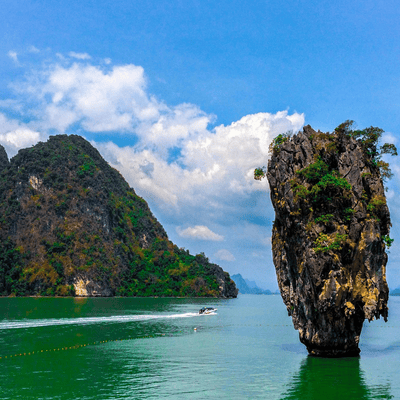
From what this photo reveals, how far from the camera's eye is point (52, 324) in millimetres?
63219

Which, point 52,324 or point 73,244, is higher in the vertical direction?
point 73,244

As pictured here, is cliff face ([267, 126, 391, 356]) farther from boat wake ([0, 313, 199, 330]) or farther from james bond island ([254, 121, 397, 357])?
boat wake ([0, 313, 199, 330])

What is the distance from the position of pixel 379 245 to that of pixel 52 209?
529 ft

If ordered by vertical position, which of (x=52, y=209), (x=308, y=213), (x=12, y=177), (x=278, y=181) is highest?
(x=12, y=177)

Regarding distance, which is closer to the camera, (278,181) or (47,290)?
(278,181)

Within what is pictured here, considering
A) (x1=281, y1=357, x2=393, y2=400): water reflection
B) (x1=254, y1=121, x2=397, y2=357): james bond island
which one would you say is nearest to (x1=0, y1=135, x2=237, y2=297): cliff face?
(x1=254, y1=121, x2=397, y2=357): james bond island

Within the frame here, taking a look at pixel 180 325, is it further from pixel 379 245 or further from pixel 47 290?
pixel 47 290

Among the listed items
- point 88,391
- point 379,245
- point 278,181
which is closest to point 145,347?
point 88,391

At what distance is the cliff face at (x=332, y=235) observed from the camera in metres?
33.7

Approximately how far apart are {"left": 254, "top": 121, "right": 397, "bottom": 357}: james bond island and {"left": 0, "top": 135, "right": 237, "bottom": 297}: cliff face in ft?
436

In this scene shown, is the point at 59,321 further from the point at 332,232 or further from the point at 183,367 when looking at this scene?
the point at 332,232

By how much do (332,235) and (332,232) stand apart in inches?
17.3

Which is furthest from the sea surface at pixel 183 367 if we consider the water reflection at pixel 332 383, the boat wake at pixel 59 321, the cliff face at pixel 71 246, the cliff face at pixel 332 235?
the cliff face at pixel 71 246

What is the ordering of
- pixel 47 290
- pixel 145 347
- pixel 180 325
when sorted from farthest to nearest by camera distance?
pixel 47 290 < pixel 180 325 < pixel 145 347
